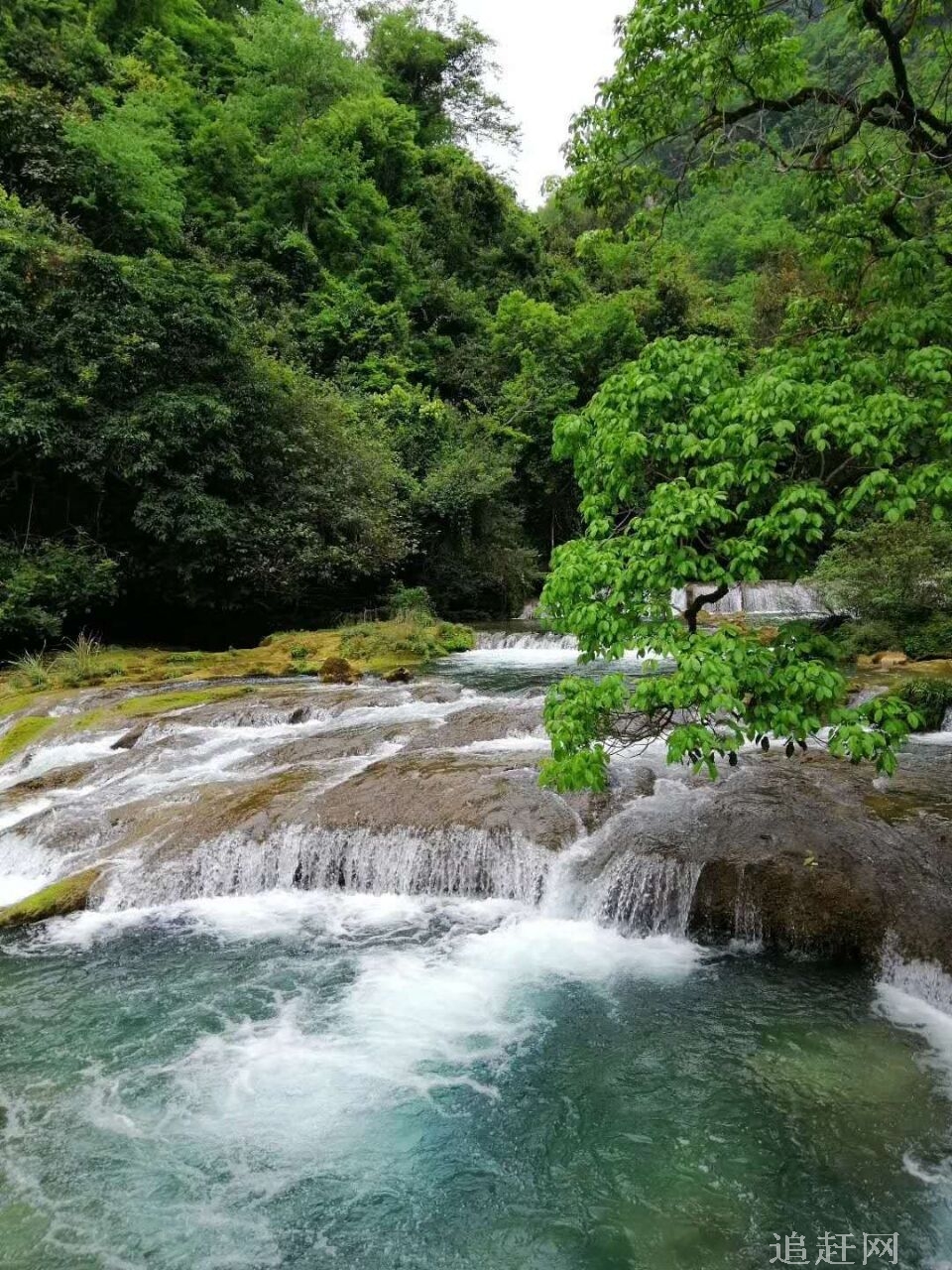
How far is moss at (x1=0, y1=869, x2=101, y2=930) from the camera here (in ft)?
22.1

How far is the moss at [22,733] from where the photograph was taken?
11008mm

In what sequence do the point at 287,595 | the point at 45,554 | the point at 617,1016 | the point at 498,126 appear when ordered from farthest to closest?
1. the point at 498,126
2. the point at 287,595
3. the point at 45,554
4. the point at 617,1016

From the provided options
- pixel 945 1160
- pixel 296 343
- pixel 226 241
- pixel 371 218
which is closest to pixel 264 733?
pixel 945 1160

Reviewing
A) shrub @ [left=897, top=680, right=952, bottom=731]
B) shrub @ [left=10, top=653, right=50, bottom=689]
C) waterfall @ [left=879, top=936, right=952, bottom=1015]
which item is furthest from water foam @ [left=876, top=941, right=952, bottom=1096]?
shrub @ [left=10, top=653, right=50, bottom=689]

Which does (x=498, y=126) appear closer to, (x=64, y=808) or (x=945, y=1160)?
(x=64, y=808)

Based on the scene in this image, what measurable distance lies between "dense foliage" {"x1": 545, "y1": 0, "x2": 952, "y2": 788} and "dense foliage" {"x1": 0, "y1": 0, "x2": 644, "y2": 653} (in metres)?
13.5

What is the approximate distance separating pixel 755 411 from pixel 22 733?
1160 cm

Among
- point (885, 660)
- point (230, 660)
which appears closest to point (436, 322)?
point (230, 660)

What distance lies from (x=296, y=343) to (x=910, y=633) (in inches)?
793

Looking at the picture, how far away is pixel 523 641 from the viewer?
19359mm

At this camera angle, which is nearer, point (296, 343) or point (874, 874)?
point (874, 874)

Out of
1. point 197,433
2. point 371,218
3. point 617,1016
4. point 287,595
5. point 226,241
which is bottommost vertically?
point 617,1016

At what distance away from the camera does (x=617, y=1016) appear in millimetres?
5199

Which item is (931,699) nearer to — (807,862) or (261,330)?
(807,862)
